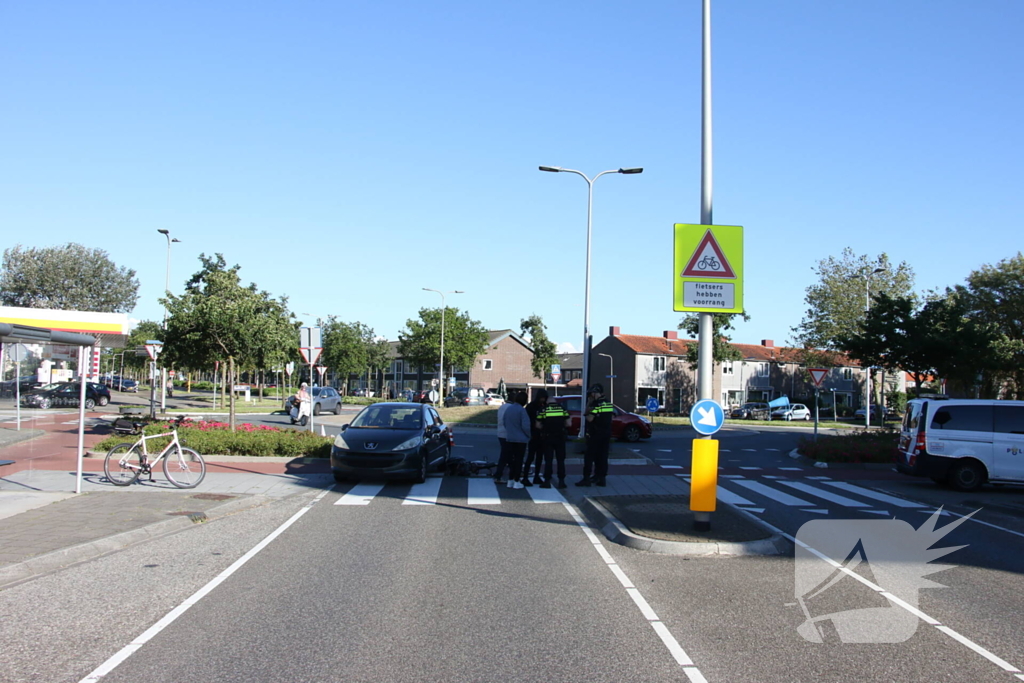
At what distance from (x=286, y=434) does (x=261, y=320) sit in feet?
13.1

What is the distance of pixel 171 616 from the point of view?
5.99m

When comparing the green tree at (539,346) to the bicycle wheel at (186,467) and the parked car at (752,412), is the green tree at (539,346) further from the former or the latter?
the bicycle wheel at (186,467)

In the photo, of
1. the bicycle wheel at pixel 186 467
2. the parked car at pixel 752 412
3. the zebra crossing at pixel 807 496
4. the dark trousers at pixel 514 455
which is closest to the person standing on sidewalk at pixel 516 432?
the dark trousers at pixel 514 455

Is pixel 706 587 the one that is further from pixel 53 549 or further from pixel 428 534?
pixel 53 549

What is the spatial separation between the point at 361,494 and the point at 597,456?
4.27m

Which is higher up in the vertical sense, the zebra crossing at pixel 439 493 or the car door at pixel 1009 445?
the car door at pixel 1009 445

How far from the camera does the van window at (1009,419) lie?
602 inches

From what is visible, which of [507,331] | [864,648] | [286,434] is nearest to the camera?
[864,648]

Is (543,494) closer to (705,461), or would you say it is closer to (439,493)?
(439,493)

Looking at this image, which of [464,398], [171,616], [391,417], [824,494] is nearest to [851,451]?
[824,494]

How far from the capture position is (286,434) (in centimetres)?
1941

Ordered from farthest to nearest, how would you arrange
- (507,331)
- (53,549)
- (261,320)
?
1. (507,331)
2. (261,320)
3. (53,549)

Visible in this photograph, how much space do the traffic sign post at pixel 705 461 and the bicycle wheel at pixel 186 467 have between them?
325 inches

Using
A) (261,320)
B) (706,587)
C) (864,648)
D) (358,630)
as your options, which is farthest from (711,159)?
(261,320)
